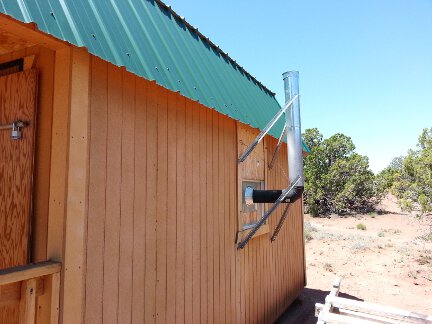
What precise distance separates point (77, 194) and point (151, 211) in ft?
2.84

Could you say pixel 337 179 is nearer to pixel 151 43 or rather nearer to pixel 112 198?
pixel 151 43

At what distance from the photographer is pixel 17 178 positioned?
95.3 inches

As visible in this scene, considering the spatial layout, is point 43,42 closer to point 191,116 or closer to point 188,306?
point 191,116

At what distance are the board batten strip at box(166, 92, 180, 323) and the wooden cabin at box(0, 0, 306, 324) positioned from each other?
0.02 meters

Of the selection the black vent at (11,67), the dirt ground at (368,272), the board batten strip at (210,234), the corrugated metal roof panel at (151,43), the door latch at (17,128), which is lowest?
the dirt ground at (368,272)

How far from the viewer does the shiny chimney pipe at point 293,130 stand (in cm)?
494

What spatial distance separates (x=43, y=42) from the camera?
223cm

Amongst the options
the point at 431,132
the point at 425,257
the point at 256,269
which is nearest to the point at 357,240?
the point at 425,257

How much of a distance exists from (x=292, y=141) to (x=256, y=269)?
2.15 metres

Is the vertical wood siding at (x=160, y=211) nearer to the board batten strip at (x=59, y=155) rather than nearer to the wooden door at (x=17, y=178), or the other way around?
the board batten strip at (x=59, y=155)

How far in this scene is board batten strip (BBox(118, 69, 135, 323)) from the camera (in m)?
2.70

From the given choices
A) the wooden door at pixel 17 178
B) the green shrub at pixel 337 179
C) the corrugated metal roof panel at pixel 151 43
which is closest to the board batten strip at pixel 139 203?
the corrugated metal roof panel at pixel 151 43

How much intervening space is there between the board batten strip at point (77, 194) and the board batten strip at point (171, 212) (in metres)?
1.04

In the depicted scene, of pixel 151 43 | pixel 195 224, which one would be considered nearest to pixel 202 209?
pixel 195 224
